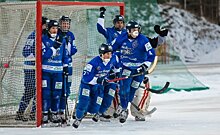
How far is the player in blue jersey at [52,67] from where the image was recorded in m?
10.3

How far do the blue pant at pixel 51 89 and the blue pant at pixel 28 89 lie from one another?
20 centimetres

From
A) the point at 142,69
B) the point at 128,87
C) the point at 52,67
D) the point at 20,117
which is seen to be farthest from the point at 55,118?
the point at 142,69

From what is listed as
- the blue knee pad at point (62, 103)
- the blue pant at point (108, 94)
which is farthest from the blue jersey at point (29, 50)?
the blue pant at point (108, 94)

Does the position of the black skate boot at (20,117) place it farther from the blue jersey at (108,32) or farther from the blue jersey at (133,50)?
the blue jersey at (108,32)

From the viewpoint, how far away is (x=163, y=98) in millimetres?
15625

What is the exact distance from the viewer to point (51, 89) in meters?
10.4

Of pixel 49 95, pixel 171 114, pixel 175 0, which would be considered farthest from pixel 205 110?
pixel 175 0

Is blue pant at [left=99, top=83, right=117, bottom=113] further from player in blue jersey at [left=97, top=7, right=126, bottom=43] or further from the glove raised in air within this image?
the glove raised in air

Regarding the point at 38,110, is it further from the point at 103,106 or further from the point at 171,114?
the point at 171,114

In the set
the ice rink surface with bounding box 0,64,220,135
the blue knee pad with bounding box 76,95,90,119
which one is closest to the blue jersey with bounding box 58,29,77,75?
the blue knee pad with bounding box 76,95,90,119

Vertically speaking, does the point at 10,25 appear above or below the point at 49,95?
above

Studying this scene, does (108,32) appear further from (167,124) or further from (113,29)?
(167,124)

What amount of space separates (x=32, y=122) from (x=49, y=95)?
0.44m

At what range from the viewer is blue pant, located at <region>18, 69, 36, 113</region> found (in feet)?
34.4
